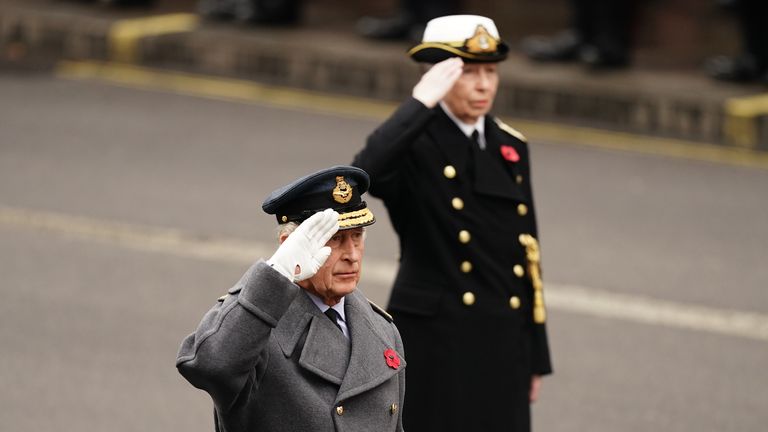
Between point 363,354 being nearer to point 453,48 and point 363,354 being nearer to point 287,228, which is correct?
point 287,228

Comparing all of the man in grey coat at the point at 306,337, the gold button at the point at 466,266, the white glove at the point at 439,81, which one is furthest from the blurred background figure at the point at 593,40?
the man in grey coat at the point at 306,337

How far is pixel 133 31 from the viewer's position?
47.0 ft

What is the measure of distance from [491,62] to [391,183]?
1.64 ft

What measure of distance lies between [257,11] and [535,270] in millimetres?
9385

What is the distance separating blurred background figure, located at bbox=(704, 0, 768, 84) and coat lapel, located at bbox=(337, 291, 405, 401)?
28.6 ft

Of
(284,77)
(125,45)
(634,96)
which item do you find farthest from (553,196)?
(125,45)

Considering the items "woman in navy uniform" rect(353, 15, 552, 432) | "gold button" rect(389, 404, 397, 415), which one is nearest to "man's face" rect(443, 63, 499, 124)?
"woman in navy uniform" rect(353, 15, 552, 432)

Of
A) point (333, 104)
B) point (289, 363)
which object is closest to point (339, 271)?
point (289, 363)

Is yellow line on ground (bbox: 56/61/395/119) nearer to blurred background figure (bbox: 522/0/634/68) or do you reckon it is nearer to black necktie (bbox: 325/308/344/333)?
blurred background figure (bbox: 522/0/634/68)

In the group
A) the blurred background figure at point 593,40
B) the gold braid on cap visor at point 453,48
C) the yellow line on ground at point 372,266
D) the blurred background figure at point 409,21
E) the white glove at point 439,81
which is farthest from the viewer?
the blurred background figure at point 409,21

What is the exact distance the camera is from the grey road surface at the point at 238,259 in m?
7.38

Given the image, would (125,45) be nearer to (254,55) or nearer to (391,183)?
(254,55)

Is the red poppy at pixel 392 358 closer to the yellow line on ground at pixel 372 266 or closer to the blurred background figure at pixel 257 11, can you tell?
the yellow line on ground at pixel 372 266

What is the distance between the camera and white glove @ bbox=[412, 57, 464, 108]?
16.6 ft
